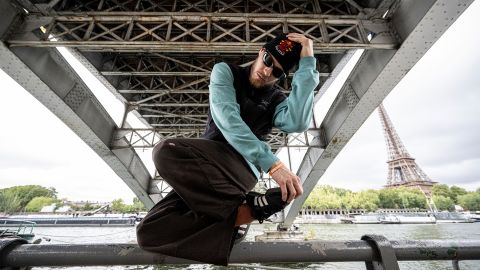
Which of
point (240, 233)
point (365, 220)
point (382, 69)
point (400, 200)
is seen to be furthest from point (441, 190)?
point (240, 233)

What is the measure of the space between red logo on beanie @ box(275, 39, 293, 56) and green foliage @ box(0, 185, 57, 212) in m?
88.0

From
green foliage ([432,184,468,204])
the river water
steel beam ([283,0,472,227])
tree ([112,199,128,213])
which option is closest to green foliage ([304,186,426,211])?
green foliage ([432,184,468,204])

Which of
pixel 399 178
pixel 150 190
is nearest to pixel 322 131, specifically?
pixel 150 190

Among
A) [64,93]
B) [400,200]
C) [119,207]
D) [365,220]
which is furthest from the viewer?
[119,207]

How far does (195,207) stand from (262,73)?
37.4 inches

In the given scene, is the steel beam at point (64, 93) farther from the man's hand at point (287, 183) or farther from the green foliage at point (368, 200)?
the green foliage at point (368, 200)

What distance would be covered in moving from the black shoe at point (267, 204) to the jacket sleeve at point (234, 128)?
5.2 inches

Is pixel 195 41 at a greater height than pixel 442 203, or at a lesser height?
lesser

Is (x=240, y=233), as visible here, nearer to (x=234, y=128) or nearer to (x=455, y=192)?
(x=234, y=128)

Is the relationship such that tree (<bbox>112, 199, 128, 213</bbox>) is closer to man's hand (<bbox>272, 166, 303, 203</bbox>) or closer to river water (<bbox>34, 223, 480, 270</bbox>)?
river water (<bbox>34, 223, 480, 270</bbox>)

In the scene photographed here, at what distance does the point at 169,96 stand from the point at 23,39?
4449mm

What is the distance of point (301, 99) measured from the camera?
4.69ft

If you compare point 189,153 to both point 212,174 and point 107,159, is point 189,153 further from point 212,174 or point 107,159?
point 107,159

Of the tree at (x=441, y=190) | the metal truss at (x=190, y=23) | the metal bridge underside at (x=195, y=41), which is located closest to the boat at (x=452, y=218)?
the tree at (x=441, y=190)
